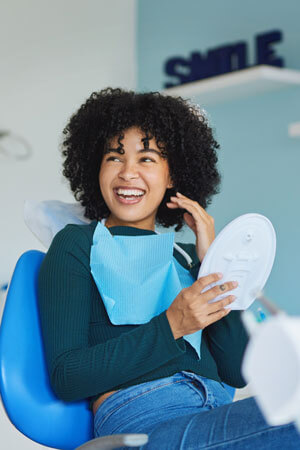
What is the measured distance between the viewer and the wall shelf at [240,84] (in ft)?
8.87

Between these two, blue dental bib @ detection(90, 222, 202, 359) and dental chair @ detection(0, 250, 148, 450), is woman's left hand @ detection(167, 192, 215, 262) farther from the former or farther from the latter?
dental chair @ detection(0, 250, 148, 450)

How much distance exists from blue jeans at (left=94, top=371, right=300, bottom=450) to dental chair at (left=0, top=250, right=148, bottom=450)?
0.17ft

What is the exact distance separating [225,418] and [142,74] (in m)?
2.93

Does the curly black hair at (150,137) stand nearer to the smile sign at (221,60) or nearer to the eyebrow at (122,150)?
the eyebrow at (122,150)

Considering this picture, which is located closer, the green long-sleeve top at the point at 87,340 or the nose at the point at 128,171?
the green long-sleeve top at the point at 87,340

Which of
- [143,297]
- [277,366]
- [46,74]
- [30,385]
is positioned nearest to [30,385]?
[30,385]

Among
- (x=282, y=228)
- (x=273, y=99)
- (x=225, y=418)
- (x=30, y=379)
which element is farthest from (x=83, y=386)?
(x=273, y=99)

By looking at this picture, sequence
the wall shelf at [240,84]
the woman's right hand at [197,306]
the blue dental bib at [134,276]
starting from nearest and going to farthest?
1. the woman's right hand at [197,306]
2. the blue dental bib at [134,276]
3. the wall shelf at [240,84]

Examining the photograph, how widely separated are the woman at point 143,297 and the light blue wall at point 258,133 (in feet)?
4.34

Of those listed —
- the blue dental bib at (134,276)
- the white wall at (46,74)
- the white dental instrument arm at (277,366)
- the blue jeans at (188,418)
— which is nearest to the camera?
the white dental instrument arm at (277,366)

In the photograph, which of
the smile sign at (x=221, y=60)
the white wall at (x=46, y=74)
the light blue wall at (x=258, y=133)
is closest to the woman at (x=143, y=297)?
the light blue wall at (x=258, y=133)

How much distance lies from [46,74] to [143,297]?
2438mm

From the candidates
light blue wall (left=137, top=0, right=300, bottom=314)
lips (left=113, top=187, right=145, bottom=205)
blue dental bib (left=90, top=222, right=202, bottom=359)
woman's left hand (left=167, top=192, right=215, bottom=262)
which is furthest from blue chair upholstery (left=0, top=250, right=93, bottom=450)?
light blue wall (left=137, top=0, right=300, bottom=314)

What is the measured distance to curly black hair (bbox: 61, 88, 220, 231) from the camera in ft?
4.55
